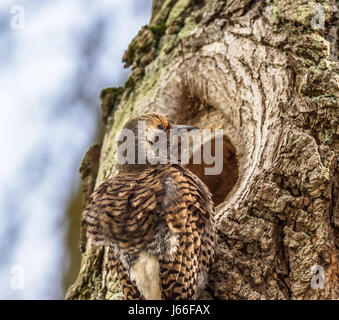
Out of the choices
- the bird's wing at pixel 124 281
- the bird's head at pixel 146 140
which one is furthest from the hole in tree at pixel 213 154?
the bird's wing at pixel 124 281

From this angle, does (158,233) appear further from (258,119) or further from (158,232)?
(258,119)

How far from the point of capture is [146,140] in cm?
318

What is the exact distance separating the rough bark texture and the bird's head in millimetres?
303

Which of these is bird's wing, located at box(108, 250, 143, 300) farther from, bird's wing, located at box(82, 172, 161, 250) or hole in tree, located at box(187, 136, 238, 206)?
hole in tree, located at box(187, 136, 238, 206)

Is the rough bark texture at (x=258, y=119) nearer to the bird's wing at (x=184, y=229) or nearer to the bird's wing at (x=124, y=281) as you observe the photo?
the bird's wing at (x=184, y=229)

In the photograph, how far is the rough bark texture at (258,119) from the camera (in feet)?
7.82

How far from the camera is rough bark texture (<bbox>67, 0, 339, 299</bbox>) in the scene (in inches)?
93.8

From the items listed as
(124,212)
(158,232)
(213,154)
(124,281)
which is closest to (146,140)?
(213,154)

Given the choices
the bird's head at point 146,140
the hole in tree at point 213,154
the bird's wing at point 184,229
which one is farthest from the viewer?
the hole in tree at point 213,154

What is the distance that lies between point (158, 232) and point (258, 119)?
1.06 meters

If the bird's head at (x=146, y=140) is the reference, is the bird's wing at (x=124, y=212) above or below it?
below

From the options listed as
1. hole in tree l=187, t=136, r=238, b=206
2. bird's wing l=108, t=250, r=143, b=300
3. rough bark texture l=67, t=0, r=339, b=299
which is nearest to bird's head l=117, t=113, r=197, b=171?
rough bark texture l=67, t=0, r=339, b=299

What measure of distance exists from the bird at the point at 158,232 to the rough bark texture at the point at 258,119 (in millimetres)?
161
